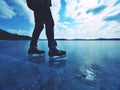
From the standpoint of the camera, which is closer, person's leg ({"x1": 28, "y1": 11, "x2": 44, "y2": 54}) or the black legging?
the black legging

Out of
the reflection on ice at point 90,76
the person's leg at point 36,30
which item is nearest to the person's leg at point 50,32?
the person's leg at point 36,30

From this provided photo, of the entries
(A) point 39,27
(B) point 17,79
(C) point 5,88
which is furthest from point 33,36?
(C) point 5,88

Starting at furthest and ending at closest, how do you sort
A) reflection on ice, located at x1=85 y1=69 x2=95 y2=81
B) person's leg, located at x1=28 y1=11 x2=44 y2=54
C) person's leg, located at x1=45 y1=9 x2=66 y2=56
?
person's leg, located at x1=28 y1=11 x2=44 y2=54 < person's leg, located at x1=45 y1=9 x2=66 y2=56 < reflection on ice, located at x1=85 y1=69 x2=95 y2=81

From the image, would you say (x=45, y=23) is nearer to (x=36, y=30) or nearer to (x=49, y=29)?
(x=49, y=29)

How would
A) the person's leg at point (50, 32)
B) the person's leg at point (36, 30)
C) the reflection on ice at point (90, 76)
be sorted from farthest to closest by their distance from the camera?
the person's leg at point (36, 30) < the person's leg at point (50, 32) < the reflection on ice at point (90, 76)

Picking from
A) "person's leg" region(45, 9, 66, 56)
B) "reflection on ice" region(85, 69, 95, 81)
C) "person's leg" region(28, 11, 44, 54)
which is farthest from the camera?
"person's leg" region(28, 11, 44, 54)

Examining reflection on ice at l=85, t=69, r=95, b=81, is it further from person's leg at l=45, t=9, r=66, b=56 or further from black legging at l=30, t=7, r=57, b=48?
black legging at l=30, t=7, r=57, b=48

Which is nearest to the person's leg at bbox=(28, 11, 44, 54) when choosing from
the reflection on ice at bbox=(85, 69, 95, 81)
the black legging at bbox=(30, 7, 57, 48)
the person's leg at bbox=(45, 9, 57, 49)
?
the black legging at bbox=(30, 7, 57, 48)

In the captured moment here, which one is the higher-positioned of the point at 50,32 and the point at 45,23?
the point at 45,23

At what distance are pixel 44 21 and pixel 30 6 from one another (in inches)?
20.9

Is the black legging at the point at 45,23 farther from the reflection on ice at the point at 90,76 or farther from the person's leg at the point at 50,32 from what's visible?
the reflection on ice at the point at 90,76

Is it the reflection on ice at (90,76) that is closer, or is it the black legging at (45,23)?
the reflection on ice at (90,76)

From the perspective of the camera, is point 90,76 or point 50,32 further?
point 50,32

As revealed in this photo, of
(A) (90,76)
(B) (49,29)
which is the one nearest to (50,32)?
(B) (49,29)
